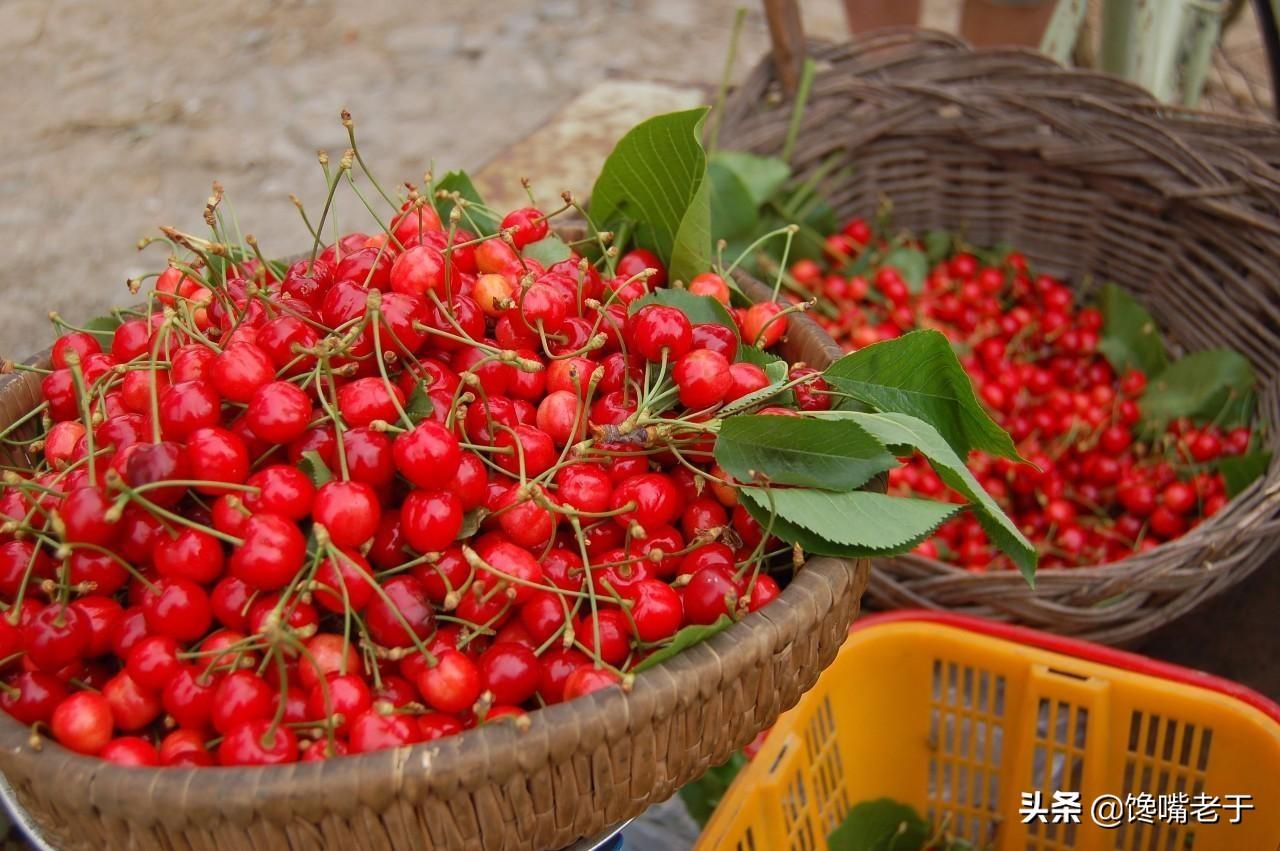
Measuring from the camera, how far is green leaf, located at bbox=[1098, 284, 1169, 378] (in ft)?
7.04

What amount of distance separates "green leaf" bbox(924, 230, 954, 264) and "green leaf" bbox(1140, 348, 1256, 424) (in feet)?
1.70

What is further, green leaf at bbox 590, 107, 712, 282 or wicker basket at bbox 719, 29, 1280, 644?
wicker basket at bbox 719, 29, 1280, 644

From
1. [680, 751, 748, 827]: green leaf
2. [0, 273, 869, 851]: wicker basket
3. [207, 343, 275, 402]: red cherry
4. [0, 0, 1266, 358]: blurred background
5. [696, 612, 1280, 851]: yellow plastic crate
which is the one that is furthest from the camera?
[0, 0, 1266, 358]: blurred background

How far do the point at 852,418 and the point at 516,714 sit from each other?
0.42 metres

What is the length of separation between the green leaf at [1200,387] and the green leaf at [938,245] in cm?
52

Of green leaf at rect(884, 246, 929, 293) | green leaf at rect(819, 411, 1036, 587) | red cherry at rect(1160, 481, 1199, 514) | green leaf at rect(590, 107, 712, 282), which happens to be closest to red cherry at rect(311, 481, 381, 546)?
green leaf at rect(819, 411, 1036, 587)

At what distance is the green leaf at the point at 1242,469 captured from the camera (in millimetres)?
1775

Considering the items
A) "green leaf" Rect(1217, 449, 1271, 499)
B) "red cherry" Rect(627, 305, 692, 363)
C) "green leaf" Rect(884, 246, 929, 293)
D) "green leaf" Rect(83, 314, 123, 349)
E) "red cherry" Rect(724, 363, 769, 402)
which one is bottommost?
"green leaf" Rect(1217, 449, 1271, 499)

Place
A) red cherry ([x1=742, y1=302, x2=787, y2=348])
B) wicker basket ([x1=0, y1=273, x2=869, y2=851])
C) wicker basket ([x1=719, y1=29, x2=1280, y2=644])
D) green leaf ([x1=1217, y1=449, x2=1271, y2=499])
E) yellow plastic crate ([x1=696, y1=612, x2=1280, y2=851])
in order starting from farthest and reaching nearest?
wicker basket ([x1=719, y1=29, x2=1280, y2=644]) → green leaf ([x1=1217, y1=449, x2=1271, y2=499]) → yellow plastic crate ([x1=696, y1=612, x2=1280, y2=851]) → red cherry ([x1=742, y1=302, x2=787, y2=348]) → wicker basket ([x1=0, y1=273, x2=869, y2=851])

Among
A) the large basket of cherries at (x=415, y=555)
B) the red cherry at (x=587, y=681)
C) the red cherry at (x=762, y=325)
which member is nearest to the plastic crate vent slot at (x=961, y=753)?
the large basket of cherries at (x=415, y=555)

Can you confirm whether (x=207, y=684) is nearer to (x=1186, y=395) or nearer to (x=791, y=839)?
(x=791, y=839)

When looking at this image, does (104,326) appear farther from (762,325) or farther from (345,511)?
(762,325)

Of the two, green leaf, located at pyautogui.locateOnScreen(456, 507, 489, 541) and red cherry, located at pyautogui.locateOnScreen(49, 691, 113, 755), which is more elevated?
green leaf, located at pyautogui.locateOnScreen(456, 507, 489, 541)

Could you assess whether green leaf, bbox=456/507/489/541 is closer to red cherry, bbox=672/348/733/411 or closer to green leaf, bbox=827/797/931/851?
red cherry, bbox=672/348/733/411
